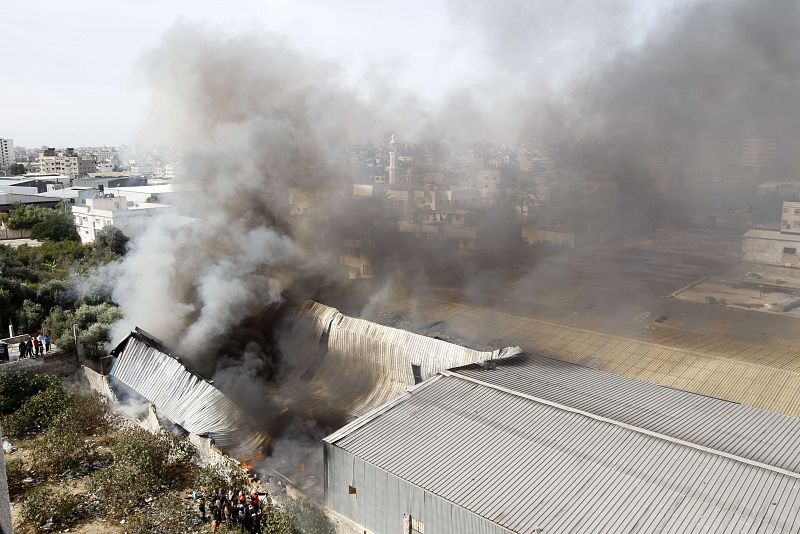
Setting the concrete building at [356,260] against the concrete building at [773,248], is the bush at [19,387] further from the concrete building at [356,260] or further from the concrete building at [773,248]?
the concrete building at [773,248]

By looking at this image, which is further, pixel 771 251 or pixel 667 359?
pixel 771 251

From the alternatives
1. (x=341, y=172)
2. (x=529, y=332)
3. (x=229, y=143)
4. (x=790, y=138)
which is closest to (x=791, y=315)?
(x=790, y=138)

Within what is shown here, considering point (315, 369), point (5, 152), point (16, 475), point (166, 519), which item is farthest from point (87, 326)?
point (5, 152)

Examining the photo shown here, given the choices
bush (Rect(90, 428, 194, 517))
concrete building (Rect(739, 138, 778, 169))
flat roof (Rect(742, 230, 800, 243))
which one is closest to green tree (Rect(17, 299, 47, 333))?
bush (Rect(90, 428, 194, 517))

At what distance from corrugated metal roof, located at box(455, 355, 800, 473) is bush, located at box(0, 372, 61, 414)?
9.40 metres

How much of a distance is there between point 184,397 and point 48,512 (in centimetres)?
272

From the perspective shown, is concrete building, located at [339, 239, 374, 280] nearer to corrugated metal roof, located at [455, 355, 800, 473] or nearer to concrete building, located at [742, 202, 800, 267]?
corrugated metal roof, located at [455, 355, 800, 473]

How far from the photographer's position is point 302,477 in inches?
376

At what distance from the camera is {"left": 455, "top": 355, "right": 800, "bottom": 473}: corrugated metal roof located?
7527mm

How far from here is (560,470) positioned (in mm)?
7137

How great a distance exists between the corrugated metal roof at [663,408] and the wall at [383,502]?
2.56m

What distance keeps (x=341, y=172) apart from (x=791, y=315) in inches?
524

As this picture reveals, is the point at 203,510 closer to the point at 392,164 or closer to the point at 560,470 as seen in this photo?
the point at 560,470

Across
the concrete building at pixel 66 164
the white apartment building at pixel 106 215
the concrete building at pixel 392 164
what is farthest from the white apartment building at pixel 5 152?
the concrete building at pixel 392 164
